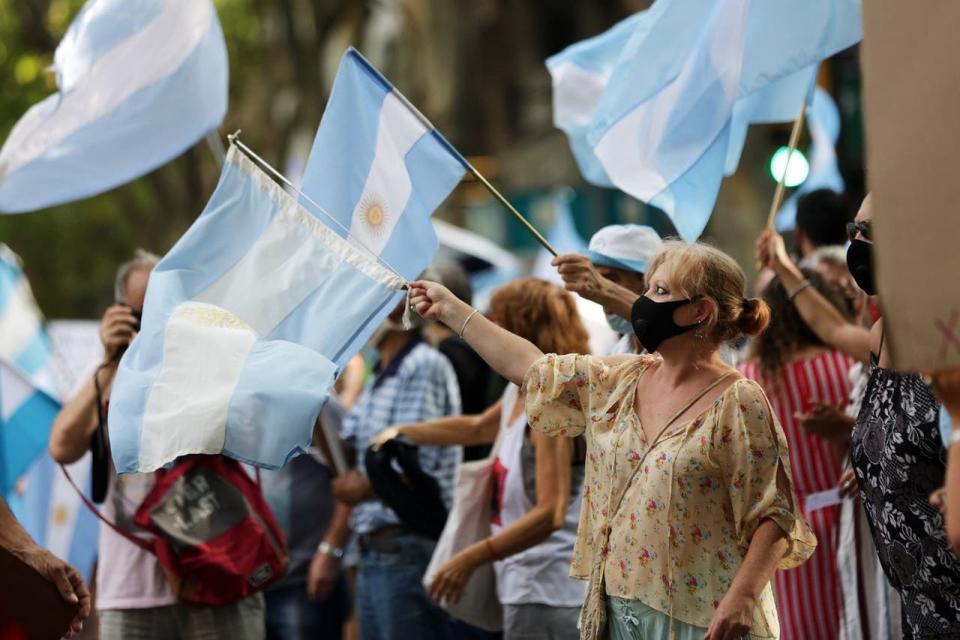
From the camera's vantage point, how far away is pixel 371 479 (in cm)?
633

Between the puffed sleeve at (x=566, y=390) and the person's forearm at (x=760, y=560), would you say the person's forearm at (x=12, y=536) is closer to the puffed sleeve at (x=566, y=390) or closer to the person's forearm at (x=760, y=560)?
the puffed sleeve at (x=566, y=390)

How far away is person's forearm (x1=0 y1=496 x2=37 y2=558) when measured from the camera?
486cm

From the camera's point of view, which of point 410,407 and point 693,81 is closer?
point 693,81

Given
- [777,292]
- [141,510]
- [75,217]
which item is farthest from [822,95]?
[75,217]

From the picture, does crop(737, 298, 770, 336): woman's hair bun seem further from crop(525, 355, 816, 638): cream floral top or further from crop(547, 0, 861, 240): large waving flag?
crop(547, 0, 861, 240): large waving flag

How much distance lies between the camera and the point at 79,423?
580cm

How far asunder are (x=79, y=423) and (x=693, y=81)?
2.59 metres

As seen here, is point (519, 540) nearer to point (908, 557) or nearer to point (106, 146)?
point (908, 557)

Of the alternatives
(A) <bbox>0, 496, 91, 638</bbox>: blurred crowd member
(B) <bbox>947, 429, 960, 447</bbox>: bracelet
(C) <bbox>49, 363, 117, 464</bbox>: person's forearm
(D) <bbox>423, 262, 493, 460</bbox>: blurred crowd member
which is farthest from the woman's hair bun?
(D) <bbox>423, 262, 493, 460</bbox>: blurred crowd member

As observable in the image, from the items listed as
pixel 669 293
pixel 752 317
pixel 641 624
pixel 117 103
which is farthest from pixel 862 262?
pixel 117 103

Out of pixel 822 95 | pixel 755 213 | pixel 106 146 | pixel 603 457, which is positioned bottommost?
pixel 603 457

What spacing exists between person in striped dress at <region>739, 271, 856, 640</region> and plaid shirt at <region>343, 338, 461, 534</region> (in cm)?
132

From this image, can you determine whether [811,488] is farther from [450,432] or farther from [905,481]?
[905,481]

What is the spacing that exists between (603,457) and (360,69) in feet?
5.66
